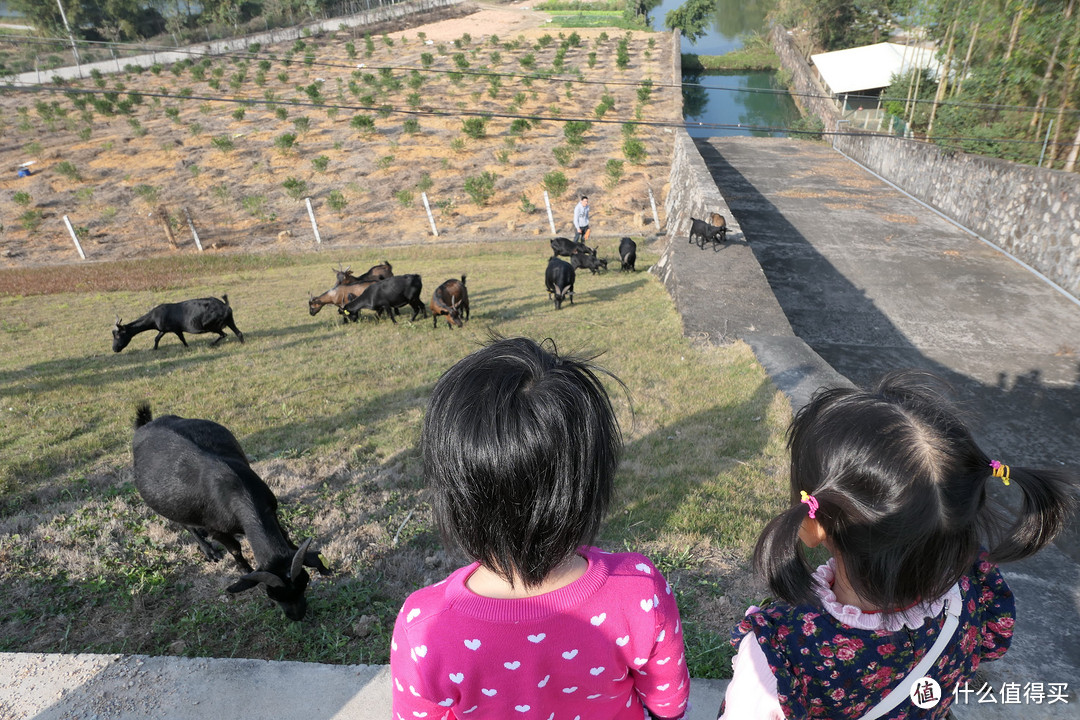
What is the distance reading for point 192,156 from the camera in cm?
2948

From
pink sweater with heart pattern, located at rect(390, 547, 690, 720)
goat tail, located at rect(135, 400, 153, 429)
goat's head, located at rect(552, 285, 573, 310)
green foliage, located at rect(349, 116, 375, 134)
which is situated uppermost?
pink sweater with heart pattern, located at rect(390, 547, 690, 720)

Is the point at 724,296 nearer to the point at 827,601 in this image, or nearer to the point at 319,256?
the point at 827,601

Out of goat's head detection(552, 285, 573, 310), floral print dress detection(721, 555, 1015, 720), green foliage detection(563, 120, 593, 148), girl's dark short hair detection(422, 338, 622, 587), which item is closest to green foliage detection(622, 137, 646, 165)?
green foliage detection(563, 120, 593, 148)

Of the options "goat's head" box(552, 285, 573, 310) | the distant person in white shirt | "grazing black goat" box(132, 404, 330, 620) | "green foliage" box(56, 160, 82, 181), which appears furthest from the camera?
"green foliage" box(56, 160, 82, 181)

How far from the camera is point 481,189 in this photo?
2373 centimetres

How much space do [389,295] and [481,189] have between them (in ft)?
45.5

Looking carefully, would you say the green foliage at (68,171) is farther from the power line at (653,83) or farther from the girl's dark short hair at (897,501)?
the girl's dark short hair at (897,501)

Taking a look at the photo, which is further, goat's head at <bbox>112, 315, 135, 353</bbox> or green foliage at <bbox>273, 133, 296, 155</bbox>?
green foliage at <bbox>273, 133, 296, 155</bbox>

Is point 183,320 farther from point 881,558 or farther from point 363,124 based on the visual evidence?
point 363,124

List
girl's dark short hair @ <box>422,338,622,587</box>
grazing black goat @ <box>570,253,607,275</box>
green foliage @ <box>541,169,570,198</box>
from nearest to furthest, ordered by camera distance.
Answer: girl's dark short hair @ <box>422,338,622,587</box>
grazing black goat @ <box>570,253,607,275</box>
green foliage @ <box>541,169,570,198</box>

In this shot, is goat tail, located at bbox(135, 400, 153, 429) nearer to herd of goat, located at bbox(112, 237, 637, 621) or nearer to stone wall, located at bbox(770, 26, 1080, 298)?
herd of goat, located at bbox(112, 237, 637, 621)

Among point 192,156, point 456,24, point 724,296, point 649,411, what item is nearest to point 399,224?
point 192,156

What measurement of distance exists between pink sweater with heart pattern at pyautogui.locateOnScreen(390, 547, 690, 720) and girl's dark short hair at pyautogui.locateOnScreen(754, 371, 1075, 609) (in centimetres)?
39

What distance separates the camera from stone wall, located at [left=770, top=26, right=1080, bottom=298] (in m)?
10.3
